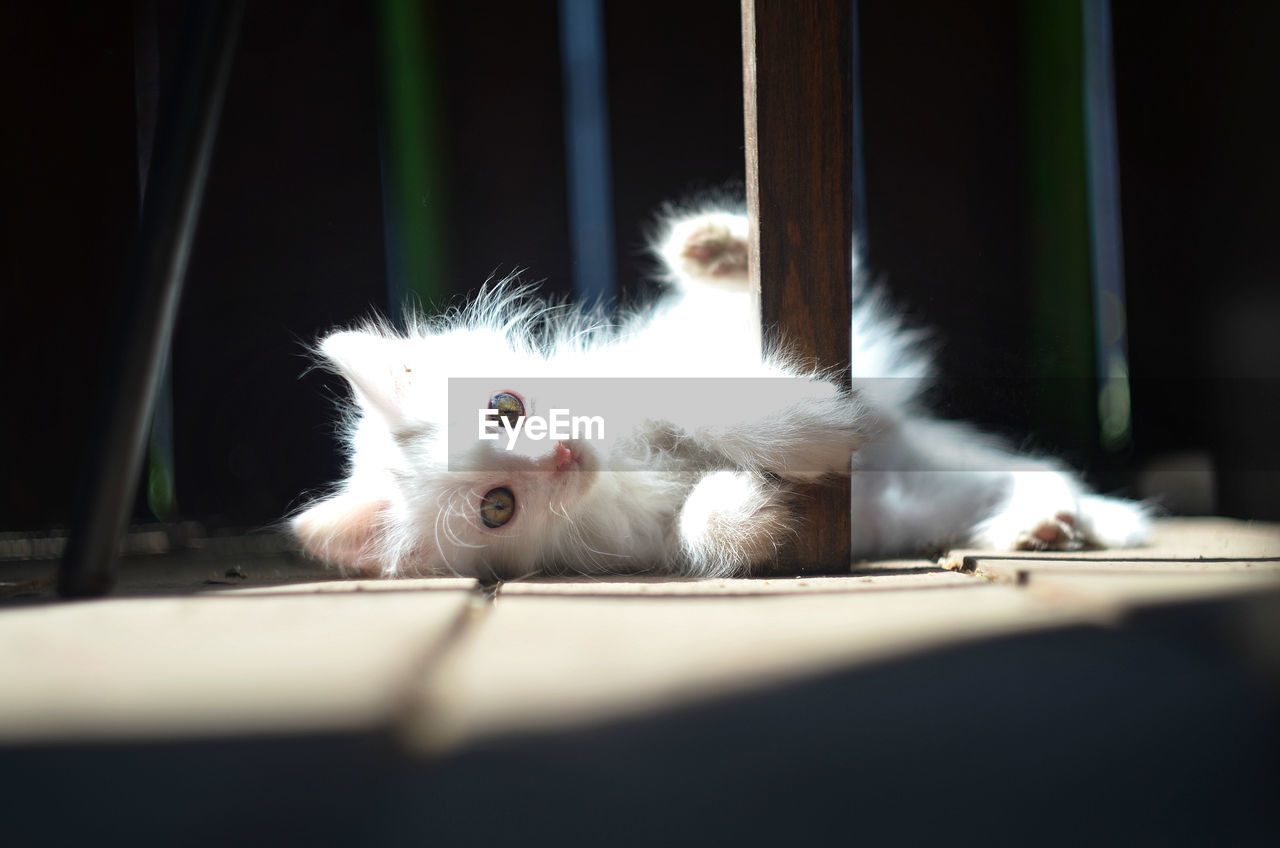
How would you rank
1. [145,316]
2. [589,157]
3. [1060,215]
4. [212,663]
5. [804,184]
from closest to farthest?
[212,663] → [145,316] → [804,184] → [1060,215] → [589,157]

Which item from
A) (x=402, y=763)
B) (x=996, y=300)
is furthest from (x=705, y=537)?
(x=996, y=300)

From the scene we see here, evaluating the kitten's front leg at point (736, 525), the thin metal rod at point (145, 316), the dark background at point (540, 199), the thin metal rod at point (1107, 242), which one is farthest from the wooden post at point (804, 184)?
the thin metal rod at point (1107, 242)

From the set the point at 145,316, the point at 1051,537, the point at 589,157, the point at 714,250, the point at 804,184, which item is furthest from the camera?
the point at 589,157

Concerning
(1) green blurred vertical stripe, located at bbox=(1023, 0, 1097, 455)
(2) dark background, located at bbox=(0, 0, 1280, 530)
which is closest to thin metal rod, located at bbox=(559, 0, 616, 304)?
(2) dark background, located at bbox=(0, 0, 1280, 530)

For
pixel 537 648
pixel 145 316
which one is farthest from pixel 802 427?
pixel 145 316

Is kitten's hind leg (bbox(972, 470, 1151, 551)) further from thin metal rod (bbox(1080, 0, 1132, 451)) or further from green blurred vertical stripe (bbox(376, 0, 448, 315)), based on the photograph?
green blurred vertical stripe (bbox(376, 0, 448, 315))

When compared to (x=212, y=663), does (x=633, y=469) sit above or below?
above

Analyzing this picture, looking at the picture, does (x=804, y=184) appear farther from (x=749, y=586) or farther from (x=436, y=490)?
(x=436, y=490)
